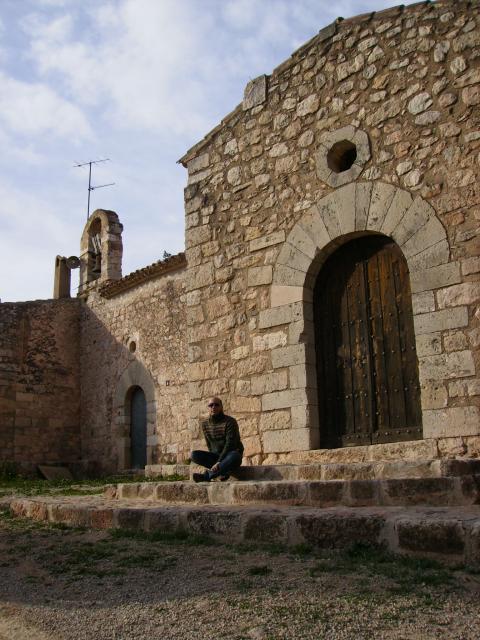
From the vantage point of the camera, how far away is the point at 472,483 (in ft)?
13.9

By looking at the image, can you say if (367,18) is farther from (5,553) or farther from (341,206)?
(5,553)

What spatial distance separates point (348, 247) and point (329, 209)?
452 millimetres

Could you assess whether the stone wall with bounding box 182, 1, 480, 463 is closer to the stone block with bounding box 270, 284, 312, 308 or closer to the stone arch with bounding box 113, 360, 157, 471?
the stone block with bounding box 270, 284, 312, 308

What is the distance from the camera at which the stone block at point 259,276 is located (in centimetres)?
704

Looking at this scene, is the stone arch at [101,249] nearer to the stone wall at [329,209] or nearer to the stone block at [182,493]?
the stone wall at [329,209]

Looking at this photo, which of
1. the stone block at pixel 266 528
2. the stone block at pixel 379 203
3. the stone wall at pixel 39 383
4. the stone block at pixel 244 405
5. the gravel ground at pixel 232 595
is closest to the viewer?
the gravel ground at pixel 232 595

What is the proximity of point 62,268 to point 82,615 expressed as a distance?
1582 cm

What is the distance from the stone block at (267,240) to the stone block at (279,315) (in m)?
0.71

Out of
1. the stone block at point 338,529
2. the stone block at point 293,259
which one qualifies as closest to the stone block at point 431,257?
the stone block at point 293,259

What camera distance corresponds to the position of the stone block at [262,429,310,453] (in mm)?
6455

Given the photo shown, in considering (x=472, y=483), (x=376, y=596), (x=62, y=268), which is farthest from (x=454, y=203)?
(x=62, y=268)

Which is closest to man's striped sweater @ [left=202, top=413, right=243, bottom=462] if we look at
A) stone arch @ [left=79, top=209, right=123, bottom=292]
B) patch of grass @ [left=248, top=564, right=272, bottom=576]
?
patch of grass @ [left=248, top=564, right=272, bottom=576]

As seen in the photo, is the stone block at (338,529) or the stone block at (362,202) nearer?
the stone block at (338,529)

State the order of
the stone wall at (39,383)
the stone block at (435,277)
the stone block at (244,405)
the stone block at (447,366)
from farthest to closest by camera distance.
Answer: the stone wall at (39,383)
the stone block at (244,405)
the stone block at (435,277)
the stone block at (447,366)
